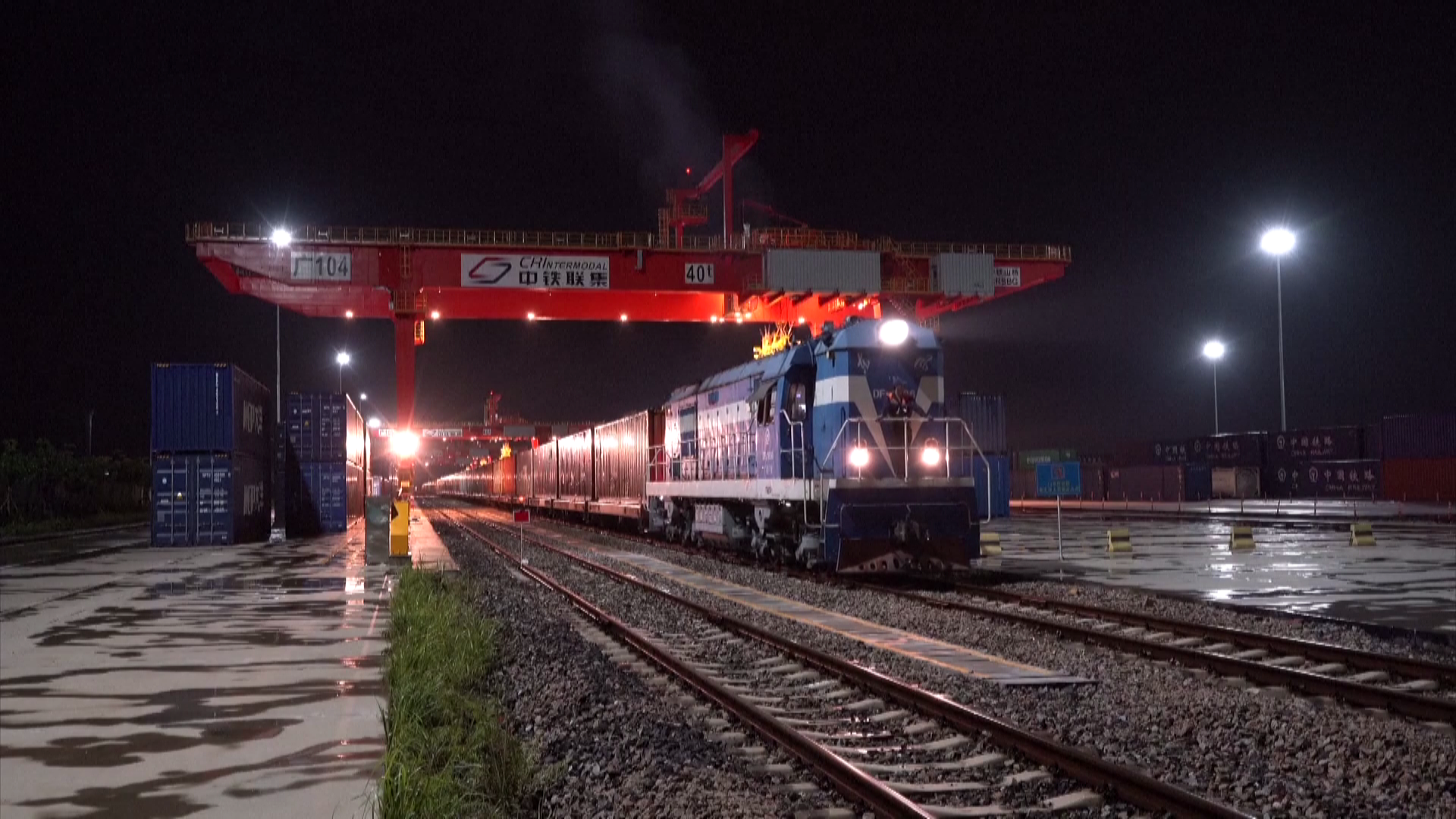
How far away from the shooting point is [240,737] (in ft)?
23.9

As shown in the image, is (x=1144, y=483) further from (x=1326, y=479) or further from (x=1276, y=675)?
(x=1276, y=675)

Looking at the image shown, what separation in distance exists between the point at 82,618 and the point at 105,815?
9660mm

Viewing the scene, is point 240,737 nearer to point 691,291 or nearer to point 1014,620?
point 1014,620

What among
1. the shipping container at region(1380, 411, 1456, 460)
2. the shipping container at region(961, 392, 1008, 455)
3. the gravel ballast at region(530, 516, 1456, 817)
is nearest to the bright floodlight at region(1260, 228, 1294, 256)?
→ the shipping container at region(1380, 411, 1456, 460)

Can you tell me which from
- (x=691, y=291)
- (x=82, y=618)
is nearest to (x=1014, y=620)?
(x=82, y=618)

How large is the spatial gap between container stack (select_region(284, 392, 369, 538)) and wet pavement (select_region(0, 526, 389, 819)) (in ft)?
Answer: 64.2

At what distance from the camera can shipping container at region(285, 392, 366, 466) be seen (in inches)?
1452

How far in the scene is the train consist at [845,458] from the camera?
52.3 feet

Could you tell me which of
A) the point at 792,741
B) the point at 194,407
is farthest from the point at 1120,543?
the point at 194,407

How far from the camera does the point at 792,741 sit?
6938mm

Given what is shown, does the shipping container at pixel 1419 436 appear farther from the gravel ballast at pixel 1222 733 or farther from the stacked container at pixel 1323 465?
the gravel ballast at pixel 1222 733

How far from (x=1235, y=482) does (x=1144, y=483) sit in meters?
4.67

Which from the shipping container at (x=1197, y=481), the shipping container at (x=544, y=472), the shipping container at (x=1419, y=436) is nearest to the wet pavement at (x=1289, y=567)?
the shipping container at (x=1419, y=436)

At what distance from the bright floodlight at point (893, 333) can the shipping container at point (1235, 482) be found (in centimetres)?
4366
